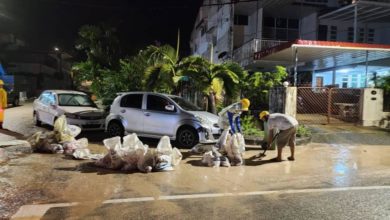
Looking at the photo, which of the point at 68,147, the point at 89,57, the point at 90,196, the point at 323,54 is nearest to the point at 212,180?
the point at 90,196

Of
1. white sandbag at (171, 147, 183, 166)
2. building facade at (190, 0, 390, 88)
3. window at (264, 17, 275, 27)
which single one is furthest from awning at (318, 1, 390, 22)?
white sandbag at (171, 147, 183, 166)

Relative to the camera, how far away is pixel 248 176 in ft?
26.4

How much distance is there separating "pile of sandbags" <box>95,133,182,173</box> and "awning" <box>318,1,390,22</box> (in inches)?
618

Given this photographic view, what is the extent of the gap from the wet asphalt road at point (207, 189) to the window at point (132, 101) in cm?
258

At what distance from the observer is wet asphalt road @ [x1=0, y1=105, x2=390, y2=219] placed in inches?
220

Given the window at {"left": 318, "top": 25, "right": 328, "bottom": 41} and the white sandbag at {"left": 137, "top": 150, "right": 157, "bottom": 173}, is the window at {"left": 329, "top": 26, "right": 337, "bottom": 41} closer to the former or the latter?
the window at {"left": 318, "top": 25, "right": 328, "bottom": 41}

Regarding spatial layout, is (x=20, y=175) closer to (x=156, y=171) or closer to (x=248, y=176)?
(x=156, y=171)

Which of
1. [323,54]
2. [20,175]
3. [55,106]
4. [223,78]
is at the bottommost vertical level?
[20,175]

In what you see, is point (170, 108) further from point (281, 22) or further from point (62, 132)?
point (281, 22)

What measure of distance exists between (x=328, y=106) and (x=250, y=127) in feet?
12.8

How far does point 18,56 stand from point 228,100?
55990mm

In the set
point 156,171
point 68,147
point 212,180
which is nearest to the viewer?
point 212,180

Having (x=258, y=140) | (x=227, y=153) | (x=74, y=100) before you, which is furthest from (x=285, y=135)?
(x=74, y=100)

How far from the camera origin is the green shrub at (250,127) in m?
12.7
